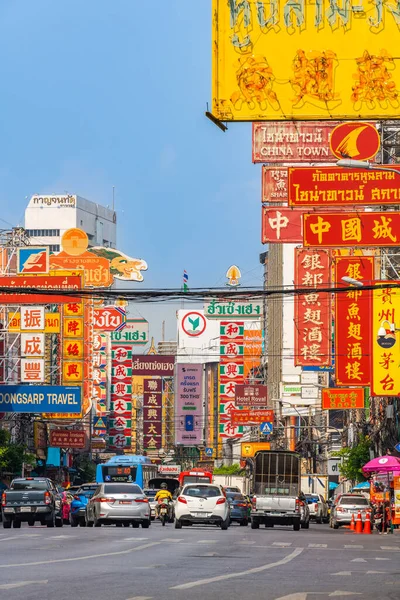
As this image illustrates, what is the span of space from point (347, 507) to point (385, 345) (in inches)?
268

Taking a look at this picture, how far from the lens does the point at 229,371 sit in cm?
14712

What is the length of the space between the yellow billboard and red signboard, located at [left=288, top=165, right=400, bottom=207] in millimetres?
25909

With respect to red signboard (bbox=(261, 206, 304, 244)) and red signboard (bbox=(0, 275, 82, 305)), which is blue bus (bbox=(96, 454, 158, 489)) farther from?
red signboard (bbox=(261, 206, 304, 244))

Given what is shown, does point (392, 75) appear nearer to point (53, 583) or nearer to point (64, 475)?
point (53, 583)

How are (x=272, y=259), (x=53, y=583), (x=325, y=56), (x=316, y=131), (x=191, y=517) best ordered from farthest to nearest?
(x=272, y=259) < (x=316, y=131) < (x=191, y=517) < (x=325, y=56) < (x=53, y=583)

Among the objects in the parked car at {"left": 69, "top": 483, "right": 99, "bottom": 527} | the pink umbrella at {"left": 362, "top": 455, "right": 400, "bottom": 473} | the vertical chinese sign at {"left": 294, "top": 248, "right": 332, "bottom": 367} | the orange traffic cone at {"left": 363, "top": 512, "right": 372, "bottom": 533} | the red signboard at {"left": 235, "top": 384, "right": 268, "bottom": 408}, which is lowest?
the orange traffic cone at {"left": 363, "top": 512, "right": 372, "bottom": 533}

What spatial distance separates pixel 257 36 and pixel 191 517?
20.9 meters

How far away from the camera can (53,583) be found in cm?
1595

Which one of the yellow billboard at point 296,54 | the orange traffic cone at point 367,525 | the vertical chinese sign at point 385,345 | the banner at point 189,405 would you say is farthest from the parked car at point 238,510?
the banner at point 189,405

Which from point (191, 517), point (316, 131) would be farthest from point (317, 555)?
point (316, 131)

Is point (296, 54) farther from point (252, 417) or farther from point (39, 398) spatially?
point (252, 417)

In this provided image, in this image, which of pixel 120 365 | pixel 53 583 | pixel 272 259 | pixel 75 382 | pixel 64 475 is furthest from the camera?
pixel 272 259

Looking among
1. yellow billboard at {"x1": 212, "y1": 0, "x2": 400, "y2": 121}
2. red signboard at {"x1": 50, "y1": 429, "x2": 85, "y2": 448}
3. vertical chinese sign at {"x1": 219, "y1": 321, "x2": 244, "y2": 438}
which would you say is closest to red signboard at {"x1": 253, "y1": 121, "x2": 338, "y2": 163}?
yellow billboard at {"x1": 212, "y1": 0, "x2": 400, "y2": 121}

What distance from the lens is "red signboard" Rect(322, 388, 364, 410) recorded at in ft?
240
